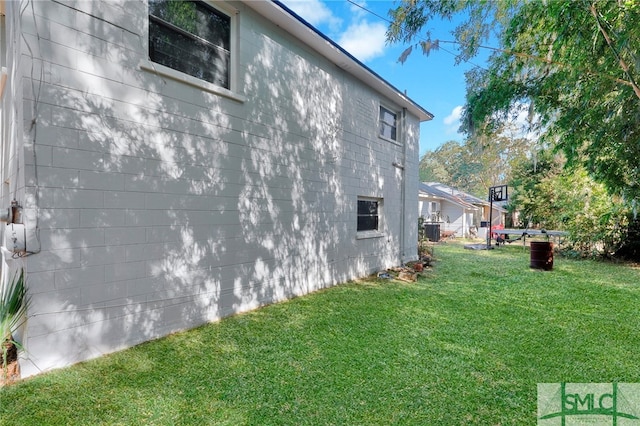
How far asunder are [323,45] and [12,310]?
624 centimetres

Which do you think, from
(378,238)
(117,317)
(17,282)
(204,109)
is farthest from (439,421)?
(378,238)

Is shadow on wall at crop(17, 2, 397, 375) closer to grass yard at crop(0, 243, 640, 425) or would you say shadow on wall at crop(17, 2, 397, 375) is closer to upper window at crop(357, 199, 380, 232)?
grass yard at crop(0, 243, 640, 425)

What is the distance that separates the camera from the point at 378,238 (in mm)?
8758

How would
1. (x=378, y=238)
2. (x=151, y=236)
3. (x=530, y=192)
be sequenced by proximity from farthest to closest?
(x=530, y=192) → (x=378, y=238) → (x=151, y=236)

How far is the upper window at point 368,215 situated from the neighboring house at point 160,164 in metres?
1.42

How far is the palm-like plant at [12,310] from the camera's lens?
2910 millimetres

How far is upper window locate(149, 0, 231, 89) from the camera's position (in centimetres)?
405

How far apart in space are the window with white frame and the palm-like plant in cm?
648

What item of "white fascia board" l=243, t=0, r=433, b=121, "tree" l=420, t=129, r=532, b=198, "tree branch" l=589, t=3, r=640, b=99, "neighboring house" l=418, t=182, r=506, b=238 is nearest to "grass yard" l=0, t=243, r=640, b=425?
"tree branch" l=589, t=3, r=640, b=99

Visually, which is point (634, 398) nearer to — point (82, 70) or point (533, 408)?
point (533, 408)

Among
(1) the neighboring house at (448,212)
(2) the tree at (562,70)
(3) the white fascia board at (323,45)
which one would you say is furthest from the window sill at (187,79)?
(1) the neighboring house at (448,212)

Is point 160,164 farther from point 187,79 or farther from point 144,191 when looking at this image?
point 187,79

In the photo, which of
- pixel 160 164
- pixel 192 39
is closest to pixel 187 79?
pixel 192 39

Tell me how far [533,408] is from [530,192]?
19.2 metres
